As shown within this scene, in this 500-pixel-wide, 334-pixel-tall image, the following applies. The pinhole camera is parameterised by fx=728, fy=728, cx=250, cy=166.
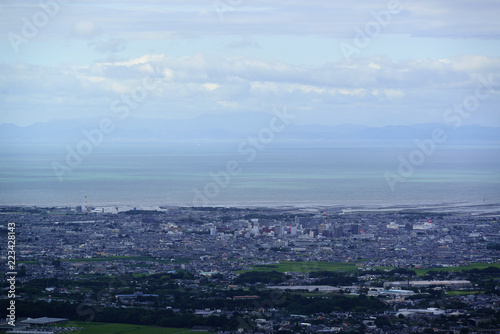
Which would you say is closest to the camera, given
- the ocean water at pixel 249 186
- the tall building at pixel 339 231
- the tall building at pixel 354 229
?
the tall building at pixel 339 231

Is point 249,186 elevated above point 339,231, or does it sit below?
above

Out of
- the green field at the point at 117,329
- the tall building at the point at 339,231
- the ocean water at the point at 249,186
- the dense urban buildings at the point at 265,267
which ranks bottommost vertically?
the green field at the point at 117,329

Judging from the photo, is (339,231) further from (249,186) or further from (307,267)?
(249,186)

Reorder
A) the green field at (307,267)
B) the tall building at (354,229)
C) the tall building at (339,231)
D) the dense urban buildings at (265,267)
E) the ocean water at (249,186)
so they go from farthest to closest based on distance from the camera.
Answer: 1. the ocean water at (249,186)
2. the tall building at (354,229)
3. the tall building at (339,231)
4. the green field at (307,267)
5. the dense urban buildings at (265,267)

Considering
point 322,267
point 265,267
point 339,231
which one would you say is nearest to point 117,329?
point 265,267

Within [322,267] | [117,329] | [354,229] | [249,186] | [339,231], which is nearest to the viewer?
[117,329]

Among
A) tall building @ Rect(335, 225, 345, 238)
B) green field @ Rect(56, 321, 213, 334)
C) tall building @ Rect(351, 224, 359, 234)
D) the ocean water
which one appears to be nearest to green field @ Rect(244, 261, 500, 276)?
tall building @ Rect(335, 225, 345, 238)

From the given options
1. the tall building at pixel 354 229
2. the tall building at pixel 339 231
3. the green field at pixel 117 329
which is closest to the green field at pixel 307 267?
the tall building at pixel 339 231

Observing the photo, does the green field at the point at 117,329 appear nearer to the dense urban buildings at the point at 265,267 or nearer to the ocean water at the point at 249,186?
the dense urban buildings at the point at 265,267

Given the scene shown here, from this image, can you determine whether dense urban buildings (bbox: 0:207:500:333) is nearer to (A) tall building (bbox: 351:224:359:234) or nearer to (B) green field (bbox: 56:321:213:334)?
(A) tall building (bbox: 351:224:359:234)
